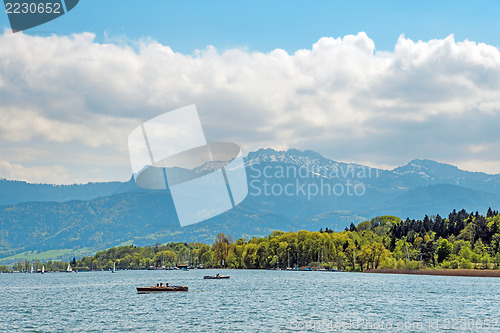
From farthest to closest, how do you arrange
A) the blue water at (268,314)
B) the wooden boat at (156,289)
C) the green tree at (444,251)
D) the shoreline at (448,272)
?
the green tree at (444,251) < the shoreline at (448,272) < the wooden boat at (156,289) < the blue water at (268,314)

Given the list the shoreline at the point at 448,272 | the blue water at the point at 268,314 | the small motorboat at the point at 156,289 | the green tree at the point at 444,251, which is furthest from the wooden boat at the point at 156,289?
the green tree at the point at 444,251

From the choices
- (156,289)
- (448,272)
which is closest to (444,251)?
(448,272)

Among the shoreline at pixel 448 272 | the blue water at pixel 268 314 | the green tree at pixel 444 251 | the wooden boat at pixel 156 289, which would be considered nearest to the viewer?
the blue water at pixel 268 314

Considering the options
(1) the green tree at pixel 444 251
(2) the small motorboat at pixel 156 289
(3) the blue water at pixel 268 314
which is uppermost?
(1) the green tree at pixel 444 251

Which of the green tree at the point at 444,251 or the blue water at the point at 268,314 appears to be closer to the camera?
Result: the blue water at the point at 268,314

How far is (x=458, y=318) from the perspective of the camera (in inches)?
2549

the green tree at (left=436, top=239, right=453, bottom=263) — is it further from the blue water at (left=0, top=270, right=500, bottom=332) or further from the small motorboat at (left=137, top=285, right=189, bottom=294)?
the small motorboat at (left=137, top=285, right=189, bottom=294)

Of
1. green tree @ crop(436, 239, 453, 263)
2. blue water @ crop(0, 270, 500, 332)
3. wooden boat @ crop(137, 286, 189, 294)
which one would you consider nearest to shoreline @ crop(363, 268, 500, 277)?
green tree @ crop(436, 239, 453, 263)

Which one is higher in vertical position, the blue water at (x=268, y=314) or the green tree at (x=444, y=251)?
the green tree at (x=444, y=251)

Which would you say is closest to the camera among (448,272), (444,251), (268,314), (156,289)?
(268,314)

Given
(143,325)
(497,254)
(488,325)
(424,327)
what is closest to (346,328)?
(424,327)

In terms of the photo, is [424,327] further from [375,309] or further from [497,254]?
[497,254]

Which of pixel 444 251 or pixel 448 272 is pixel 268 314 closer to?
pixel 448 272

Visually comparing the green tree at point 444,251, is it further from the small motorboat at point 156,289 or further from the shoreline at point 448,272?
the small motorboat at point 156,289
